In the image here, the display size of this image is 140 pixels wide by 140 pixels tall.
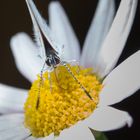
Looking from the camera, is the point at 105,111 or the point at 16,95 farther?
the point at 16,95

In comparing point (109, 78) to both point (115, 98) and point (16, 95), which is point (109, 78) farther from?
point (16, 95)

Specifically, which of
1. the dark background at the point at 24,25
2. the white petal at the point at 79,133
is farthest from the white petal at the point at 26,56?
the white petal at the point at 79,133

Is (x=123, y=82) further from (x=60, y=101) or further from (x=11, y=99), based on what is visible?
(x=11, y=99)

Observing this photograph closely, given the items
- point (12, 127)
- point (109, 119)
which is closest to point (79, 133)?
point (109, 119)

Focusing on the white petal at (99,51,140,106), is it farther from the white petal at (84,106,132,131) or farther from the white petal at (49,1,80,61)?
the white petal at (49,1,80,61)

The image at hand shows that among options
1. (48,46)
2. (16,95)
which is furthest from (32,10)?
(16,95)

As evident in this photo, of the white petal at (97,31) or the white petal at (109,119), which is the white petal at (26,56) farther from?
the white petal at (109,119)
